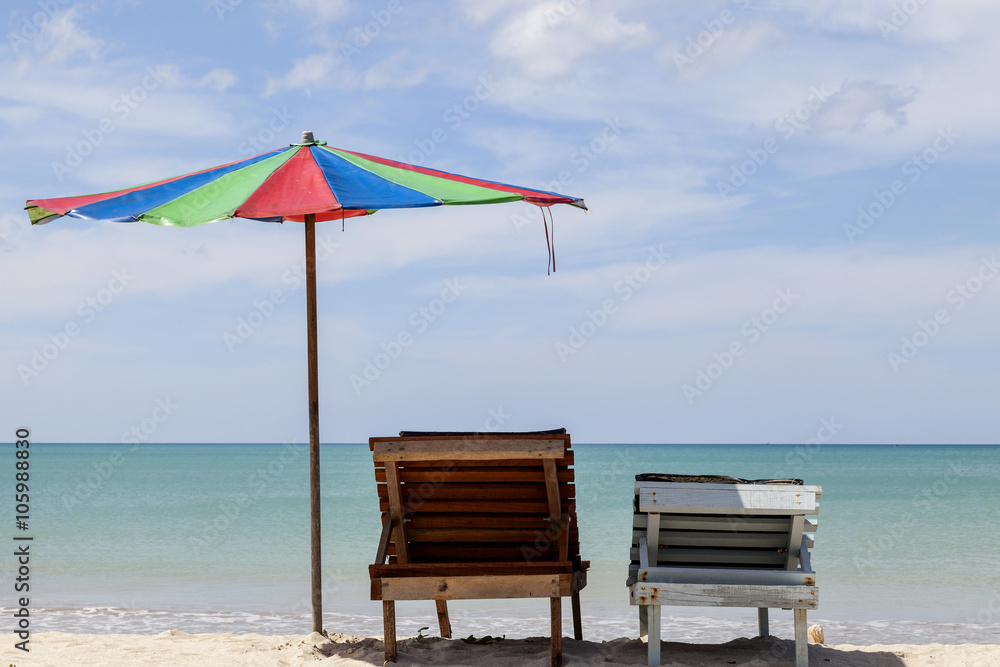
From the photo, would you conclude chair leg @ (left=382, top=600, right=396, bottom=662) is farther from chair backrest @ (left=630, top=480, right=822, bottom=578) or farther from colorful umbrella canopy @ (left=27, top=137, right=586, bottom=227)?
colorful umbrella canopy @ (left=27, top=137, right=586, bottom=227)

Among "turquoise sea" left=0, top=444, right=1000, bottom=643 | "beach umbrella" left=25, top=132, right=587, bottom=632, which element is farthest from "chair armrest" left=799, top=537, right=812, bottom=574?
"turquoise sea" left=0, top=444, right=1000, bottom=643

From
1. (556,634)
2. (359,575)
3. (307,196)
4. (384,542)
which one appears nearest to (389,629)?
(384,542)

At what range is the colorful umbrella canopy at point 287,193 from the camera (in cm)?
392

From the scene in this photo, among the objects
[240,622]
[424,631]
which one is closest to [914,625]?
[424,631]

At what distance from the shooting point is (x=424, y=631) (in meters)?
6.79

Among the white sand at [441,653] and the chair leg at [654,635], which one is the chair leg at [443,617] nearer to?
the white sand at [441,653]

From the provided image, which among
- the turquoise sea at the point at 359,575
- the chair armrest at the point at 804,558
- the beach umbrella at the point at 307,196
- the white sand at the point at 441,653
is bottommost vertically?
the turquoise sea at the point at 359,575

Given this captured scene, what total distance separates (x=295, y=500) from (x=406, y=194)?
66.6ft

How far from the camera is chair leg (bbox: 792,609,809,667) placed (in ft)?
13.6

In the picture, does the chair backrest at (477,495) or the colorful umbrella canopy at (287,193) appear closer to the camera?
the colorful umbrella canopy at (287,193)

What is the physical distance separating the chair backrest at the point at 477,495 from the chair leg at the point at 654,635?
1.47ft

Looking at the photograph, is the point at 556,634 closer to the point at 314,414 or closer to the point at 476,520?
the point at 476,520

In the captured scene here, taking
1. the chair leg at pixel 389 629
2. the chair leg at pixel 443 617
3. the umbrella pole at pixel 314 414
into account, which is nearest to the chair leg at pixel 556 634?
the chair leg at pixel 389 629

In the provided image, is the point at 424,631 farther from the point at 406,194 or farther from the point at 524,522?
the point at 406,194
